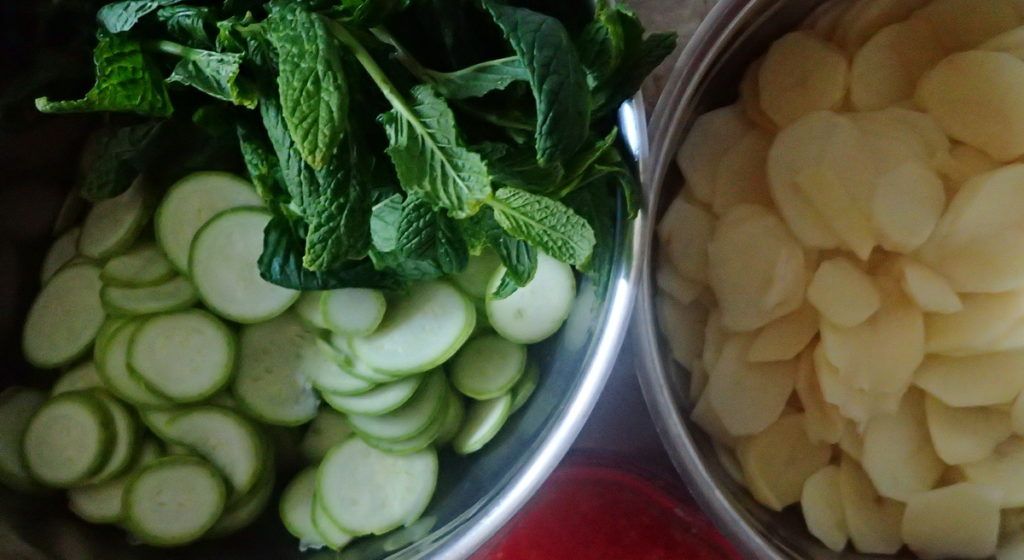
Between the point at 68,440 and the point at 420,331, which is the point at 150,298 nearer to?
the point at 68,440

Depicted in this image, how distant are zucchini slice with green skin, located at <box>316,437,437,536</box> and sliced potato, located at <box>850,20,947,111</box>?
688 mm

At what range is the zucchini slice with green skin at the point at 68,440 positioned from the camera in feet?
3.02

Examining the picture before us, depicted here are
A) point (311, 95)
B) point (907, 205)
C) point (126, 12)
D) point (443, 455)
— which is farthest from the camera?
point (443, 455)

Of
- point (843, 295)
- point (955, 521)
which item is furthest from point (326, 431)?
point (955, 521)

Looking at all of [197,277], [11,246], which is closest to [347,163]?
[197,277]

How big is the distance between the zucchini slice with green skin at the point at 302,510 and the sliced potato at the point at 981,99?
88 centimetres

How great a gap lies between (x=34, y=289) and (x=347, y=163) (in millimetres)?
592

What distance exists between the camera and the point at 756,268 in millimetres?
948

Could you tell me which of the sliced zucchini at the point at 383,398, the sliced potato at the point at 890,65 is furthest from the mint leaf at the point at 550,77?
the sliced potato at the point at 890,65

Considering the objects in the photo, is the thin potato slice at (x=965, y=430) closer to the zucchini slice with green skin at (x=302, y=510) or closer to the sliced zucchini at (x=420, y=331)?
the sliced zucchini at (x=420, y=331)

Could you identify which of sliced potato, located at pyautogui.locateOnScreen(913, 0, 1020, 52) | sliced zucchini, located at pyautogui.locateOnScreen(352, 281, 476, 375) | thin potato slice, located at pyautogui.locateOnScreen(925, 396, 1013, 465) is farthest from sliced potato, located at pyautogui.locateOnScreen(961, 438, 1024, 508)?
sliced zucchini, located at pyautogui.locateOnScreen(352, 281, 476, 375)

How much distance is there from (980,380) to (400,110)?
72 cm

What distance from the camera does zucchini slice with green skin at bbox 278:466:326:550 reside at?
0.97 meters

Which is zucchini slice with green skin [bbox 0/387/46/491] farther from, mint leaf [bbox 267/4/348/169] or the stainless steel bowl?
the stainless steel bowl
